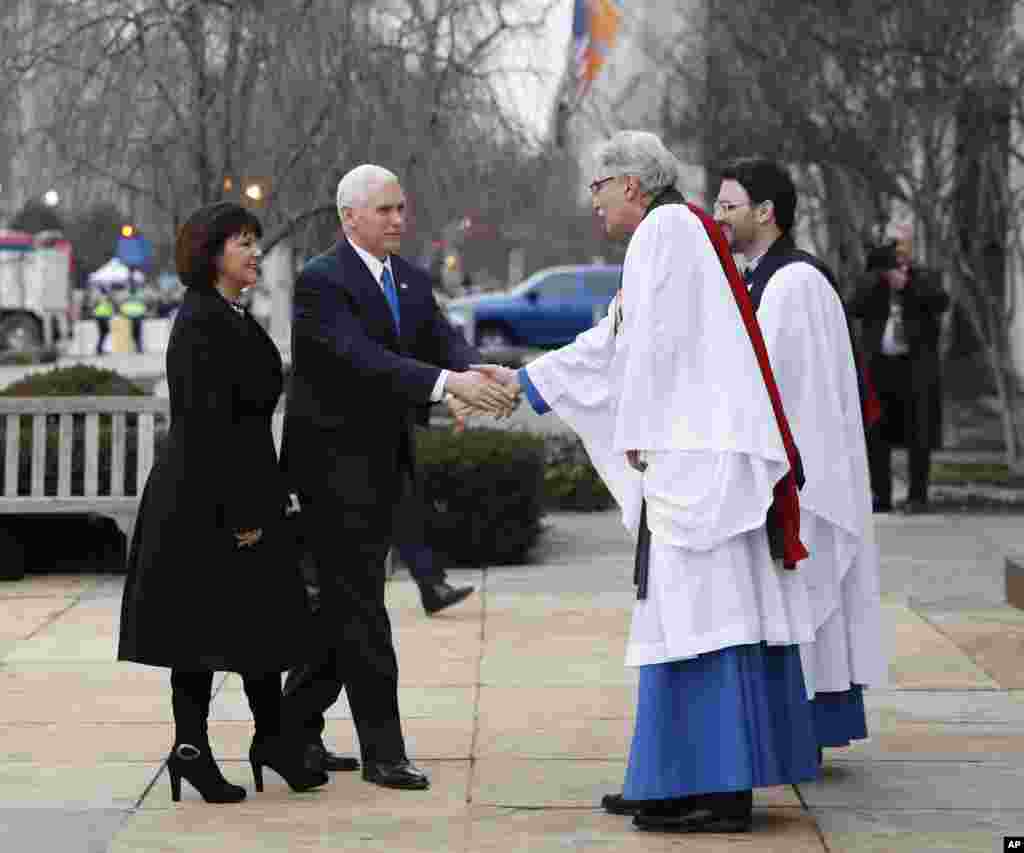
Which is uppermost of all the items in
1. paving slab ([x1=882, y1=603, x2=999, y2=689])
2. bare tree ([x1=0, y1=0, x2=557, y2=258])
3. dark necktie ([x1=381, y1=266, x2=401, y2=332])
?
bare tree ([x1=0, y1=0, x2=557, y2=258])

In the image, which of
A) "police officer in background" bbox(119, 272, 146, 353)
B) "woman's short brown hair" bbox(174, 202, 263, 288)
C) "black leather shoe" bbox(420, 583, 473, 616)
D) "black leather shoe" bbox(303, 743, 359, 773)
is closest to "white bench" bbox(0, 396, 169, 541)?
"black leather shoe" bbox(420, 583, 473, 616)

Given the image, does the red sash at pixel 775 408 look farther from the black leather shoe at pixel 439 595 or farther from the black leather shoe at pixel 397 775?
the black leather shoe at pixel 439 595

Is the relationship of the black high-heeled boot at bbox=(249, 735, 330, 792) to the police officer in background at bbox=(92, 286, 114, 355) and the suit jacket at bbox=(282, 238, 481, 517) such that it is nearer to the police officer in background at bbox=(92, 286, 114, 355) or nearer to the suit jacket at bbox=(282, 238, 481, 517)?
the suit jacket at bbox=(282, 238, 481, 517)

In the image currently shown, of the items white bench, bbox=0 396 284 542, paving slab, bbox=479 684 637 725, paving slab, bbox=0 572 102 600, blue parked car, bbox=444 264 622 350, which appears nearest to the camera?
paving slab, bbox=479 684 637 725

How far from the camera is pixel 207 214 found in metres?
7.01

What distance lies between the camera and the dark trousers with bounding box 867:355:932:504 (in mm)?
15625

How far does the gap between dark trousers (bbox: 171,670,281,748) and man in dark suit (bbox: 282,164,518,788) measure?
0.68 ft

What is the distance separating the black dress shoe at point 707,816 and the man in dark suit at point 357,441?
2.79ft

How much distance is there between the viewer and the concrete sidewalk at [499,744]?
6504mm

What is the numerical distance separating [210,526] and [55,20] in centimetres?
968

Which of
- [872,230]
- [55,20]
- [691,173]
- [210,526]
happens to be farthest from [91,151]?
[691,173]

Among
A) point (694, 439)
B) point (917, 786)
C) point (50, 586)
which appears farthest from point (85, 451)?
point (694, 439)

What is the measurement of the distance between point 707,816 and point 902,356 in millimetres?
9743

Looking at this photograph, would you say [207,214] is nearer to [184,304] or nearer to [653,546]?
[184,304]
